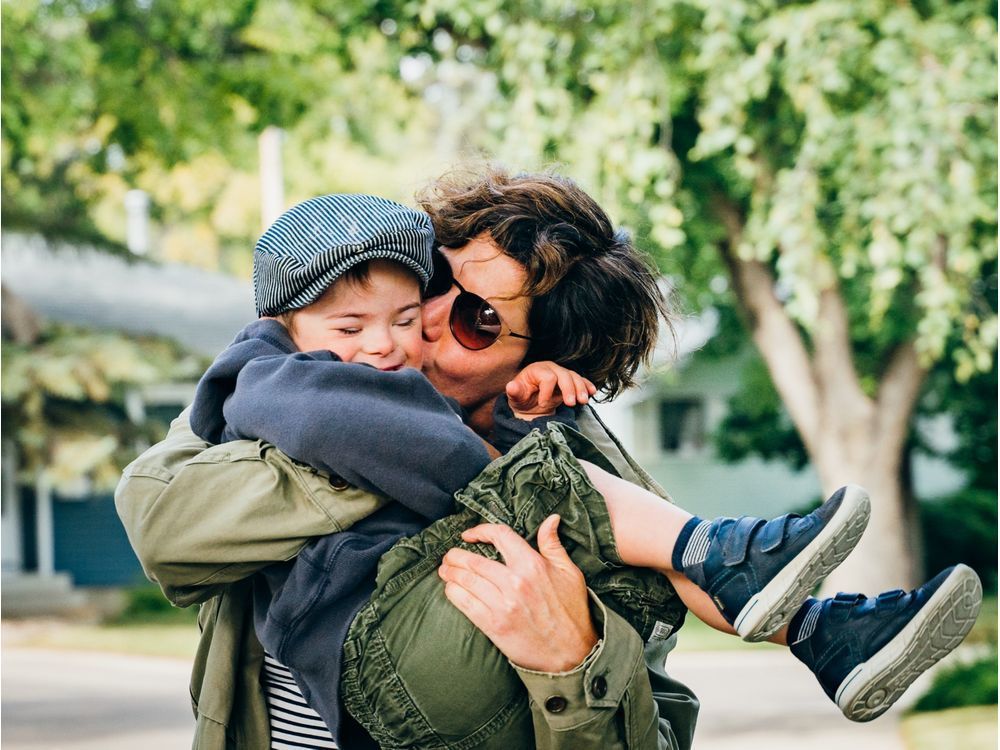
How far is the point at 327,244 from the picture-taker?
6.97ft

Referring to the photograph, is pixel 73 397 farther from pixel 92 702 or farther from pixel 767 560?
pixel 767 560

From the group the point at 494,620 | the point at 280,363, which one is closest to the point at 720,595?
the point at 494,620

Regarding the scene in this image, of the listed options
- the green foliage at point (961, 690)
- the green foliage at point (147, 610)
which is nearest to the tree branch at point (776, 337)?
the green foliage at point (961, 690)

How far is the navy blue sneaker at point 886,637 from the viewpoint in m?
2.04

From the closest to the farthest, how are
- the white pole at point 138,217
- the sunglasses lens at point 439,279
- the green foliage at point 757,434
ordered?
the sunglasses lens at point 439,279 < the green foliage at point 757,434 < the white pole at point 138,217

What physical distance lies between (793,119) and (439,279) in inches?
404

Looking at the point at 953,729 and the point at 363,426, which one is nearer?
the point at 363,426

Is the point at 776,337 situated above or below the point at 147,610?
above

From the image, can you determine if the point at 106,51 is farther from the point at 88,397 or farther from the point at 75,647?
the point at 75,647

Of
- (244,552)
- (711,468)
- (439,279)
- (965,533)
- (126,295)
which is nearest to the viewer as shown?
(244,552)

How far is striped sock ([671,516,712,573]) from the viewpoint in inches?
79.7

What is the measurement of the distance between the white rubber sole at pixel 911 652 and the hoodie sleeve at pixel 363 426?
2.27 feet

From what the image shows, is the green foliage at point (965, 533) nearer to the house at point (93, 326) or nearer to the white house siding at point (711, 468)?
the white house siding at point (711, 468)

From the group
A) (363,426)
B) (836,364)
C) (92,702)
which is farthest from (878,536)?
(363,426)
